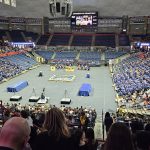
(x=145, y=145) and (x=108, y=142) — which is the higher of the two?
(x=108, y=142)

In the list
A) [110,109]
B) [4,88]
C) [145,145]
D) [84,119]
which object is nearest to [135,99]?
[110,109]

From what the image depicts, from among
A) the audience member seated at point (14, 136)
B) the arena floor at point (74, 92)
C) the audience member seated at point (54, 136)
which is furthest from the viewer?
the arena floor at point (74, 92)

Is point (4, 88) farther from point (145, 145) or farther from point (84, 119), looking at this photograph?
point (145, 145)

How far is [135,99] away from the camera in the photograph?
24.6 m

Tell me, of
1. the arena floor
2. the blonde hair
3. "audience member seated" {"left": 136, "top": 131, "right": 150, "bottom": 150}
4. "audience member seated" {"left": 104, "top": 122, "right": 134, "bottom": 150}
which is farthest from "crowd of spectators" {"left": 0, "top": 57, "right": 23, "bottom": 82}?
"audience member seated" {"left": 104, "top": 122, "right": 134, "bottom": 150}

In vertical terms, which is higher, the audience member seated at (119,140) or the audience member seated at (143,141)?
the audience member seated at (119,140)

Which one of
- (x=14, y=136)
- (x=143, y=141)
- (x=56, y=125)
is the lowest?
(x=143, y=141)

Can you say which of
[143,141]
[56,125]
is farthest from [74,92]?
[56,125]

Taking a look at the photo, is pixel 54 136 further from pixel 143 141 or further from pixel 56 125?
pixel 143 141

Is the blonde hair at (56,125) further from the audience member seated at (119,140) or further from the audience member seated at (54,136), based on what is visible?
the audience member seated at (119,140)

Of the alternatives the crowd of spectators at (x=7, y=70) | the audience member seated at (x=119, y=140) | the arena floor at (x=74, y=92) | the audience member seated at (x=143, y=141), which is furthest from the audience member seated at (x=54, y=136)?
the crowd of spectators at (x=7, y=70)

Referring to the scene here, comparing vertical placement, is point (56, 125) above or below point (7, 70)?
below

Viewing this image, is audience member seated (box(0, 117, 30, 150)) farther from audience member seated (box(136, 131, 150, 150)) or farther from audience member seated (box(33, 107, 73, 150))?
audience member seated (box(136, 131, 150, 150))

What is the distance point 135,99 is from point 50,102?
8.21m
